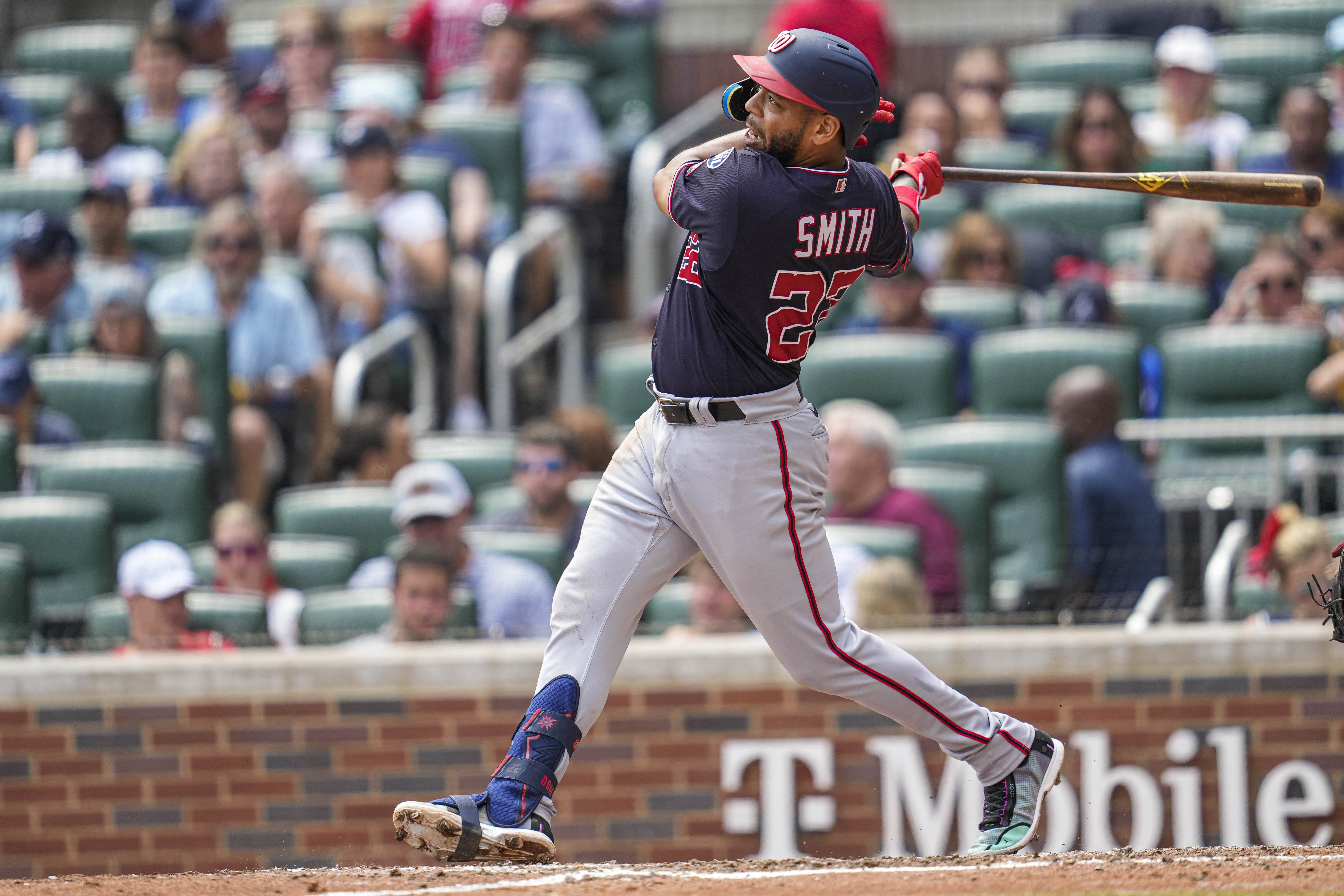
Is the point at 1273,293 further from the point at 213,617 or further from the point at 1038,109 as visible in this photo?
the point at 213,617

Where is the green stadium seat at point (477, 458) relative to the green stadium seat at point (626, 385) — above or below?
below

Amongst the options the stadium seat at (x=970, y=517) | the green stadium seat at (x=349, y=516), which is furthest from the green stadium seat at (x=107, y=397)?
the stadium seat at (x=970, y=517)

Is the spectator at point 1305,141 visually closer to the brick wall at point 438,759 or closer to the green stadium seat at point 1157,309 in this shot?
the green stadium seat at point 1157,309

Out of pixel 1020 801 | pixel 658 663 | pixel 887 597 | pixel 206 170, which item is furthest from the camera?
pixel 206 170

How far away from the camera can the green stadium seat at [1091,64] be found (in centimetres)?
933

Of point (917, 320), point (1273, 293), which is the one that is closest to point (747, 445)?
point (917, 320)

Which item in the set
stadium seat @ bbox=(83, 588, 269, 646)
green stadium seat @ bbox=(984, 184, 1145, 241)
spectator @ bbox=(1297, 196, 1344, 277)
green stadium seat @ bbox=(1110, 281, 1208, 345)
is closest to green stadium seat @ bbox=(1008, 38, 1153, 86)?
green stadium seat @ bbox=(984, 184, 1145, 241)

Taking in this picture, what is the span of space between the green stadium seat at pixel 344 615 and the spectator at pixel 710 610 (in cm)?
93

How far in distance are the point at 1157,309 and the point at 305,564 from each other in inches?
139

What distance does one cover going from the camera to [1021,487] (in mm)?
5980

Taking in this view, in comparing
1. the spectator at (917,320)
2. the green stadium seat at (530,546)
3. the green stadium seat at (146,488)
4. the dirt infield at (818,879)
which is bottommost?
the dirt infield at (818,879)

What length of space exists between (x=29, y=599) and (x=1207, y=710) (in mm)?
3769

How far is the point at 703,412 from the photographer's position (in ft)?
11.4

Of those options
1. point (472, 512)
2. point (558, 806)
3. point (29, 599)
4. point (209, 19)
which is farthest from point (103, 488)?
point (209, 19)
